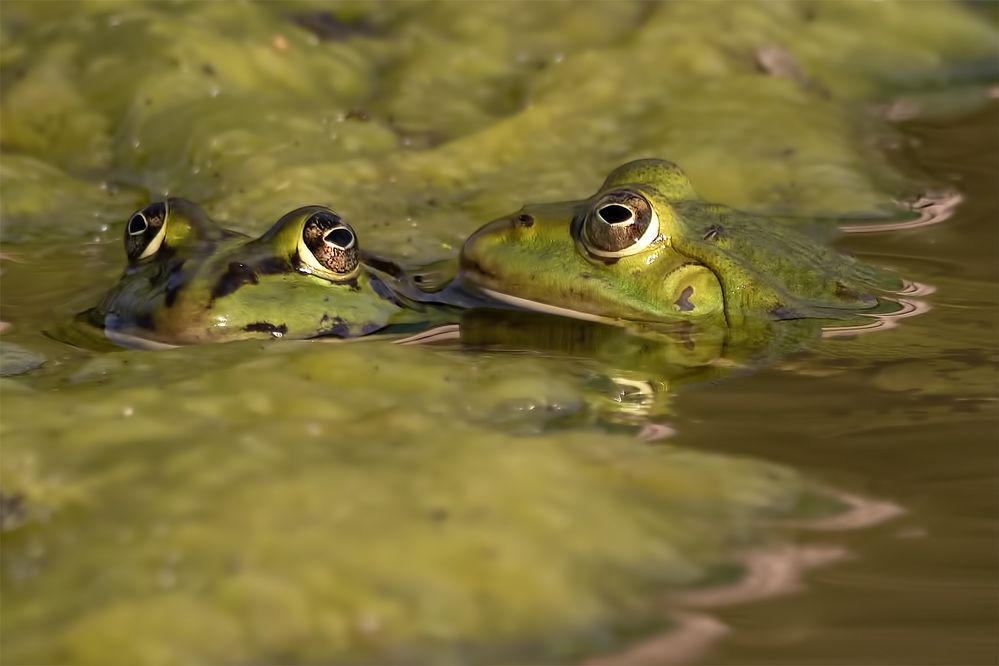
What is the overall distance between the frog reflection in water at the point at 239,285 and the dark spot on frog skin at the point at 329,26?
191 centimetres

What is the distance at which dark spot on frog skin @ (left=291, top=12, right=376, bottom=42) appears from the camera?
513 cm

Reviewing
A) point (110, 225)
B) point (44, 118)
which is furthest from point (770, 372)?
point (44, 118)

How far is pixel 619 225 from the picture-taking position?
3.37 metres

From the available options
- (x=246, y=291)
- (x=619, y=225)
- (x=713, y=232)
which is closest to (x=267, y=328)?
(x=246, y=291)

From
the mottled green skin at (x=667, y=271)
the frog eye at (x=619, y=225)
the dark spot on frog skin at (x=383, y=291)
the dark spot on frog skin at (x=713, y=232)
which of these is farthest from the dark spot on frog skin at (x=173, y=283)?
the dark spot on frog skin at (x=713, y=232)

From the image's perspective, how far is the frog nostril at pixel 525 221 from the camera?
3488mm

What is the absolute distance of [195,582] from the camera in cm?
186

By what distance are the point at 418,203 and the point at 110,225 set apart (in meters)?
0.89

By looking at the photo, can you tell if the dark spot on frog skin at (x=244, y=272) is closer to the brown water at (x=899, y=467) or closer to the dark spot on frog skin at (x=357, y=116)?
the brown water at (x=899, y=467)

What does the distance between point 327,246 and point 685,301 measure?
0.84m

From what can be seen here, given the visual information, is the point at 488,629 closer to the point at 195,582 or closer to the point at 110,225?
the point at 195,582

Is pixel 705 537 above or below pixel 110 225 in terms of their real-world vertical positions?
below

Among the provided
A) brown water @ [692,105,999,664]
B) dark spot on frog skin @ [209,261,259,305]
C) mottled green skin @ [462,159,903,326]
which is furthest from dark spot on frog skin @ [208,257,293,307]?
brown water @ [692,105,999,664]

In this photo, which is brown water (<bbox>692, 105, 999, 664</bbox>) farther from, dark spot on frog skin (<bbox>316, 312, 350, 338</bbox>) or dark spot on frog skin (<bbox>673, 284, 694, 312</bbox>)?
dark spot on frog skin (<bbox>316, 312, 350, 338</bbox>)
